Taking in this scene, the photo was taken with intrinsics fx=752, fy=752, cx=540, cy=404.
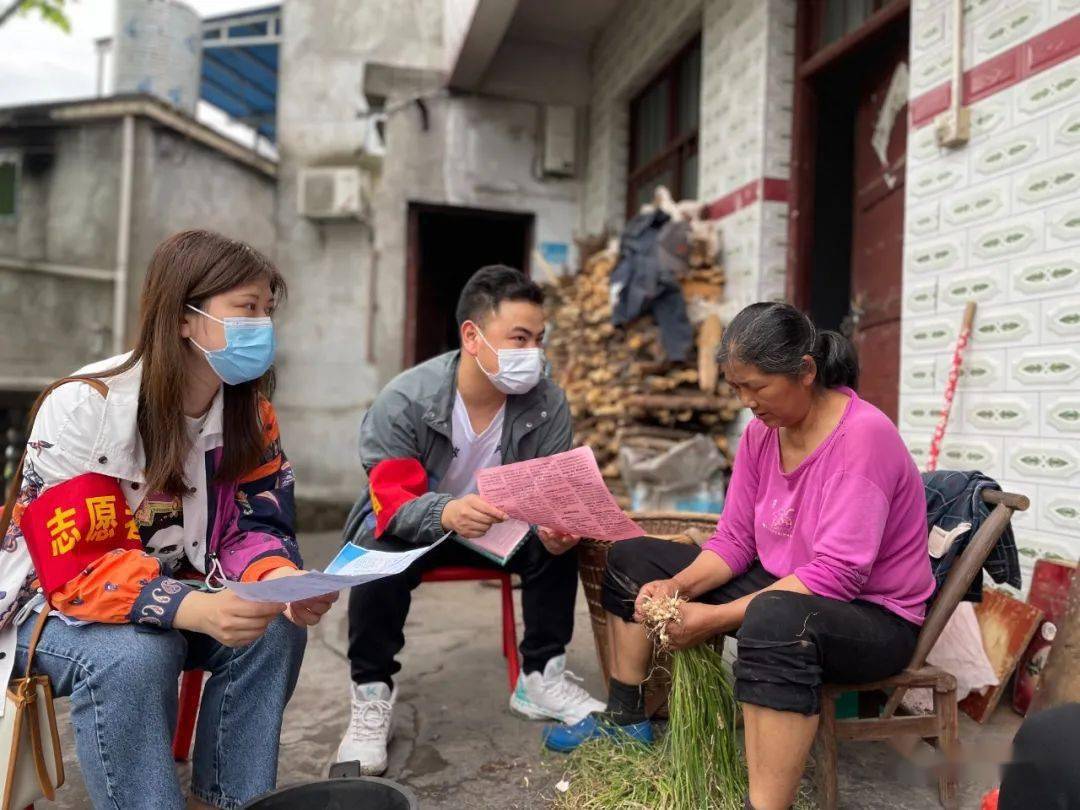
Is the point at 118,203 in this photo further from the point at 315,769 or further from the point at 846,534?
the point at 846,534

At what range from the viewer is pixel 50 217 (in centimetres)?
640

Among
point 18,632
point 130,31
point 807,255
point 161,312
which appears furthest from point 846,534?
point 130,31

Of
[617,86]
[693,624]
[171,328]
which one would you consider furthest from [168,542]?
[617,86]

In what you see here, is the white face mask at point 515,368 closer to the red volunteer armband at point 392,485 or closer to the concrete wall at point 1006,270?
the red volunteer armband at point 392,485

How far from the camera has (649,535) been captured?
2.35m

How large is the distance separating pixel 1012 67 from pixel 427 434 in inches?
102

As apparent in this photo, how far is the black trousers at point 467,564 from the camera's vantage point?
2.34m

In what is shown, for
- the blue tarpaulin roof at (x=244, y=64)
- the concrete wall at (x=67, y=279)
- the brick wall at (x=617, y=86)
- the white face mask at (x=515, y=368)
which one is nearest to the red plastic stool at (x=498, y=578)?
the white face mask at (x=515, y=368)

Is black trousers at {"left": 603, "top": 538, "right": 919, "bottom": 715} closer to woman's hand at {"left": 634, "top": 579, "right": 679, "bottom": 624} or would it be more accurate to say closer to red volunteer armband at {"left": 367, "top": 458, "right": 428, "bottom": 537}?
woman's hand at {"left": 634, "top": 579, "right": 679, "bottom": 624}

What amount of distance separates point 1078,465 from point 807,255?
7.40 ft

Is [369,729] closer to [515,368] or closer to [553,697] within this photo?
[553,697]

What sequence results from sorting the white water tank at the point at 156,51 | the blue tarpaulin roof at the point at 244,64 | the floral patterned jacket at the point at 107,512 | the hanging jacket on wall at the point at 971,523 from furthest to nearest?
the blue tarpaulin roof at the point at 244,64 → the white water tank at the point at 156,51 → the hanging jacket on wall at the point at 971,523 → the floral patterned jacket at the point at 107,512

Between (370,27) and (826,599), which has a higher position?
(370,27)

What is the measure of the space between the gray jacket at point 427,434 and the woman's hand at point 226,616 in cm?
76
